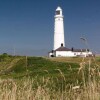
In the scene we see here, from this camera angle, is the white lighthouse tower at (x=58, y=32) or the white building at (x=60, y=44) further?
the white lighthouse tower at (x=58, y=32)

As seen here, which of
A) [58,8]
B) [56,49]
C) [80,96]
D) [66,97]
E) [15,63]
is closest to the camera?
[80,96]

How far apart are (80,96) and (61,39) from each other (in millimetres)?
80423

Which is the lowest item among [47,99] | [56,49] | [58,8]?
[47,99]

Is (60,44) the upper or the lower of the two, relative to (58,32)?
lower

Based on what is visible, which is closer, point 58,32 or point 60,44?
point 60,44

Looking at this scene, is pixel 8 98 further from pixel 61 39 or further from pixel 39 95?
pixel 61 39

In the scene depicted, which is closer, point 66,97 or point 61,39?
point 66,97

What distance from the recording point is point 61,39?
8769cm

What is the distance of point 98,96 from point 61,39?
266ft

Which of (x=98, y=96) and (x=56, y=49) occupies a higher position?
(x=56, y=49)

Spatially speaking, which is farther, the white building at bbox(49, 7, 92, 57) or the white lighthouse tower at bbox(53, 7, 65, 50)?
the white lighthouse tower at bbox(53, 7, 65, 50)

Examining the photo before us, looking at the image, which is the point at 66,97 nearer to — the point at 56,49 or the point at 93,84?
the point at 93,84

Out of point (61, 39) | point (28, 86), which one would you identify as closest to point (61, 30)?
point (61, 39)

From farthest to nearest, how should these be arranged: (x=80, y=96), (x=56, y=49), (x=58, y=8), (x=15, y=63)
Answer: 1. (x=58, y=8)
2. (x=56, y=49)
3. (x=15, y=63)
4. (x=80, y=96)
